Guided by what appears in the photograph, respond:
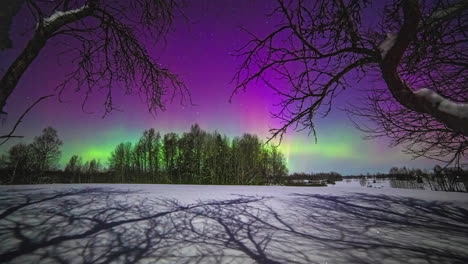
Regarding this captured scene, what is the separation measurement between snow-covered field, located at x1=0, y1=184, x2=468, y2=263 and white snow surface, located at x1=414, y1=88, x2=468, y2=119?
10.9 feet

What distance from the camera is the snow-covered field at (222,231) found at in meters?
4.36

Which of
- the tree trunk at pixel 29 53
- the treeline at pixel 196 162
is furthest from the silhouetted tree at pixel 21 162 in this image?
the tree trunk at pixel 29 53

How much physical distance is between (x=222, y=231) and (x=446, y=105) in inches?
195

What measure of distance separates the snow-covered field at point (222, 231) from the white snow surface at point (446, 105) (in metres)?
3.32

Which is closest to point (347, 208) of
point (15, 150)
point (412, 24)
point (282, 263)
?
point (282, 263)

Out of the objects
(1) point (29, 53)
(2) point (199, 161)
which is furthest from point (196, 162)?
(1) point (29, 53)

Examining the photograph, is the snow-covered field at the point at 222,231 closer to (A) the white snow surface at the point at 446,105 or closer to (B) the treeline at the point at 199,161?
(A) the white snow surface at the point at 446,105

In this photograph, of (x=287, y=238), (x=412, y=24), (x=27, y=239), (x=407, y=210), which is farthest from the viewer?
(x=407, y=210)

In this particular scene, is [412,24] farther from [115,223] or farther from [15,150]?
[15,150]

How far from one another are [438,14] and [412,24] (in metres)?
0.71

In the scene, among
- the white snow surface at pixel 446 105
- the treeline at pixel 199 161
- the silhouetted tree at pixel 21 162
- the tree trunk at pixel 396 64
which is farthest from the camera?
the treeline at pixel 199 161

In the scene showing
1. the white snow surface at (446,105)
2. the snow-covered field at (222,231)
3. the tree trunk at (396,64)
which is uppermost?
the tree trunk at (396,64)

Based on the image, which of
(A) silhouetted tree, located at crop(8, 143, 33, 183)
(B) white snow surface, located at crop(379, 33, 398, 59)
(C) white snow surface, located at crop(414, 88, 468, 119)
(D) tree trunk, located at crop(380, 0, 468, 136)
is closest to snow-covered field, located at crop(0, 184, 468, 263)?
(D) tree trunk, located at crop(380, 0, 468, 136)

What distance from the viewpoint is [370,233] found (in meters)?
5.75
